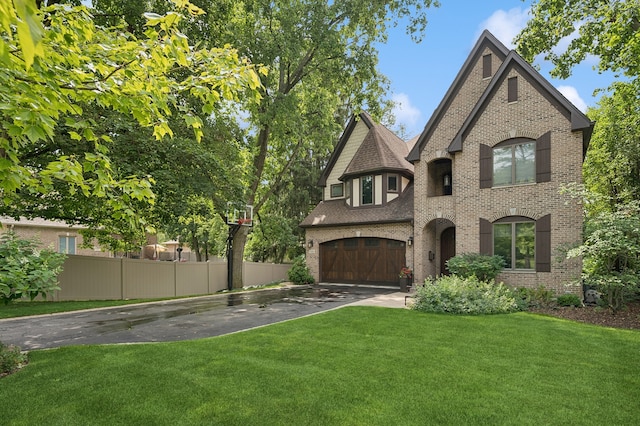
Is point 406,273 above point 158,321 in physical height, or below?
above

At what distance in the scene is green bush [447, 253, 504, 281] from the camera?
1337 cm

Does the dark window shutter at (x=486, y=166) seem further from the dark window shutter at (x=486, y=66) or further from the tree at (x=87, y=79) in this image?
the tree at (x=87, y=79)

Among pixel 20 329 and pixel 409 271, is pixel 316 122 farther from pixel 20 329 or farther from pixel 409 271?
pixel 20 329

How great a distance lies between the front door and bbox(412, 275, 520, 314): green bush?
6.02 metres

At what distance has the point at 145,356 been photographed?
244 inches

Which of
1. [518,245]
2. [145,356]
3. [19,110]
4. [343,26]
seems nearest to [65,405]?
[145,356]

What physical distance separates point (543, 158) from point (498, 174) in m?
1.63

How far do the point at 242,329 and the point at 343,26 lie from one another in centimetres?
1724

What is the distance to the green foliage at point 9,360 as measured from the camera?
18.3 ft

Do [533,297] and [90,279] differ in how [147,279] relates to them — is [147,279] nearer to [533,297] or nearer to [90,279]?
[90,279]

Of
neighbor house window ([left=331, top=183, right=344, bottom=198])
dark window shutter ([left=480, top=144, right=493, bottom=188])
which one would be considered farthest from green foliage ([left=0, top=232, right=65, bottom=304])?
neighbor house window ([left=331, top=183, right=344, bottom=198])

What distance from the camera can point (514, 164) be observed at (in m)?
14.1

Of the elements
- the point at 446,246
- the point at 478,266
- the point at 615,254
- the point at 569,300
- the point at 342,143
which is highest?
the point at 342,143

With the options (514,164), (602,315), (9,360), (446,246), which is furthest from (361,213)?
(9,360)
